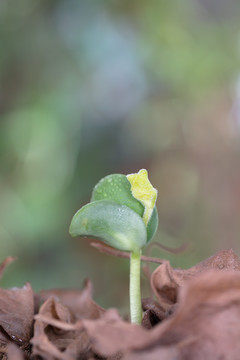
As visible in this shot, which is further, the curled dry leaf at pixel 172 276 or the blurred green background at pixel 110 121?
the blurred green background at pixel 110 121

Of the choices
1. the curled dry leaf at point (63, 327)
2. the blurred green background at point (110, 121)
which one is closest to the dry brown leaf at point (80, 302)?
the curled dry leaf at point (63, 327)

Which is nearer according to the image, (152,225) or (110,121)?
(152,225)

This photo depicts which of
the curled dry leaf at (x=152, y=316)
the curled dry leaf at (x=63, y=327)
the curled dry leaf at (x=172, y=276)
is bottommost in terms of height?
the curled dry leaf at (x=63, y=327)

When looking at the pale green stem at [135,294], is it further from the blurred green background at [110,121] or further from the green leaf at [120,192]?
the blurred green background at [110,121]

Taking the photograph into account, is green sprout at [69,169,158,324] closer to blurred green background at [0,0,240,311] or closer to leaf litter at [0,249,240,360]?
leaf litter at [0,249,240,360]

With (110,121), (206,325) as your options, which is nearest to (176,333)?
(206,325)

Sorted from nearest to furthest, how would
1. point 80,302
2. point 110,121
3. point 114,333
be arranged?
point 114,333 < point 80,302 < point 110,121

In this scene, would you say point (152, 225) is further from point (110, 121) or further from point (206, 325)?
point (110, 121)
